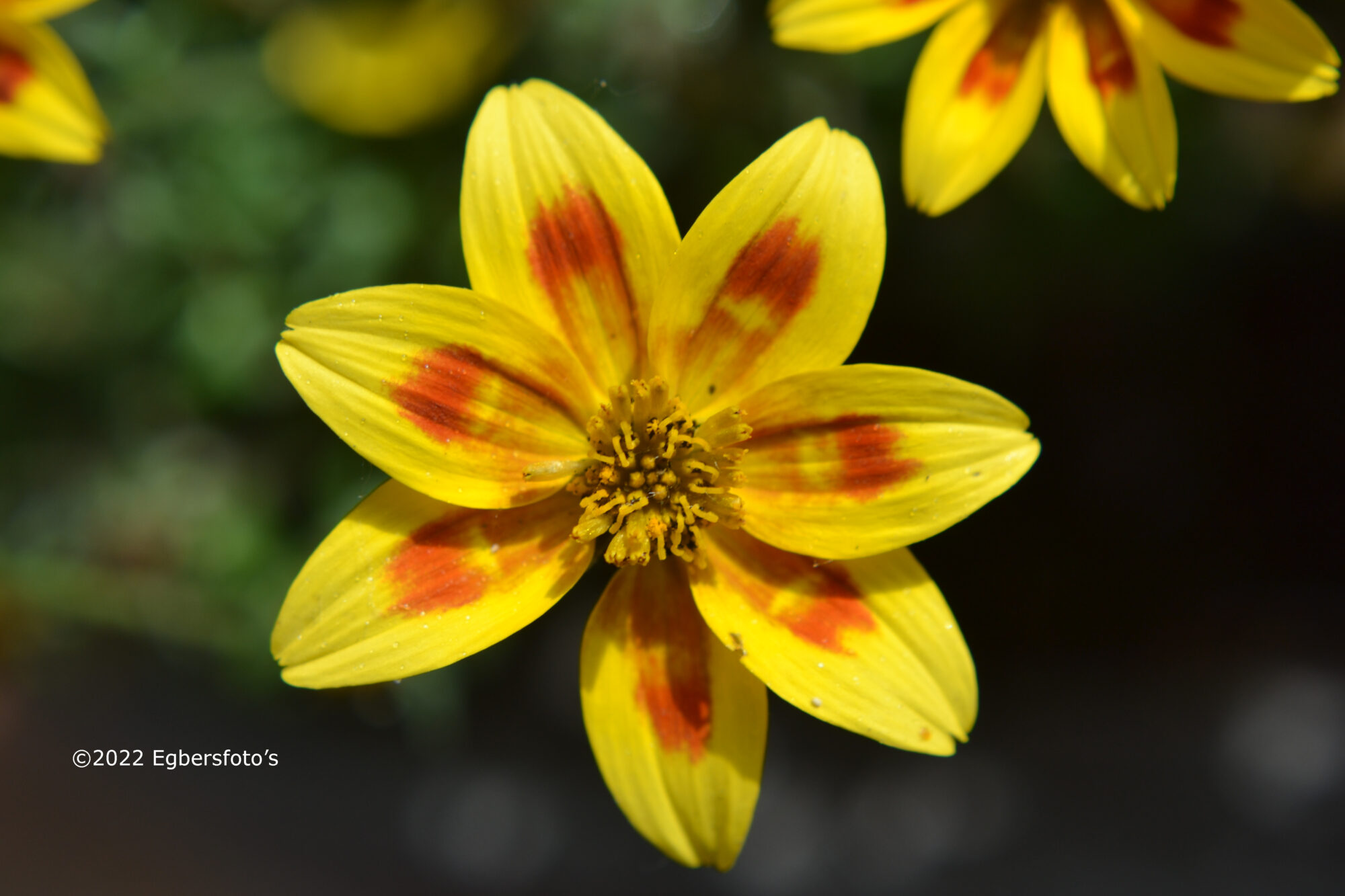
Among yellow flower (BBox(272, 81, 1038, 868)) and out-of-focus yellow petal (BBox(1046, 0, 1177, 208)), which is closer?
yellow flower (BBox(272, 81, 1038, 868))

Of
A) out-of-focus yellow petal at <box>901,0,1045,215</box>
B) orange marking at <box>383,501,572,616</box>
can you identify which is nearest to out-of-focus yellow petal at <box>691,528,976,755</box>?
orange marking at <box>383,501,572,616</box>

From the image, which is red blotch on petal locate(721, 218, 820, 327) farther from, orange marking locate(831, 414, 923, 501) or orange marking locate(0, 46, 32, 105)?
orange marking locate(0, 46, 32, 105)

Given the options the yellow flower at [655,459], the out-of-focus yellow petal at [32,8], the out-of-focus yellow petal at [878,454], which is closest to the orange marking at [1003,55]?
the yellow flower at [655,459]

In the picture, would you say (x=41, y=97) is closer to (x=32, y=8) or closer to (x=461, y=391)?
(x=32, y=8)

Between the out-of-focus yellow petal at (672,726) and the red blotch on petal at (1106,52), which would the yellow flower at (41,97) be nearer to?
the out-of-focus yellow petal at (672,726)

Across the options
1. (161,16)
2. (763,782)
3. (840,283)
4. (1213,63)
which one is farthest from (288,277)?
(1213,63)

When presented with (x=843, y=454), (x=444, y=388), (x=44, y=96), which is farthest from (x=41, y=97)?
(x=843, y=454)

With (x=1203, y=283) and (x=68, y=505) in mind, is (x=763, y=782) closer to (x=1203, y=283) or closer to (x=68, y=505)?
(x=1203, y=283)
